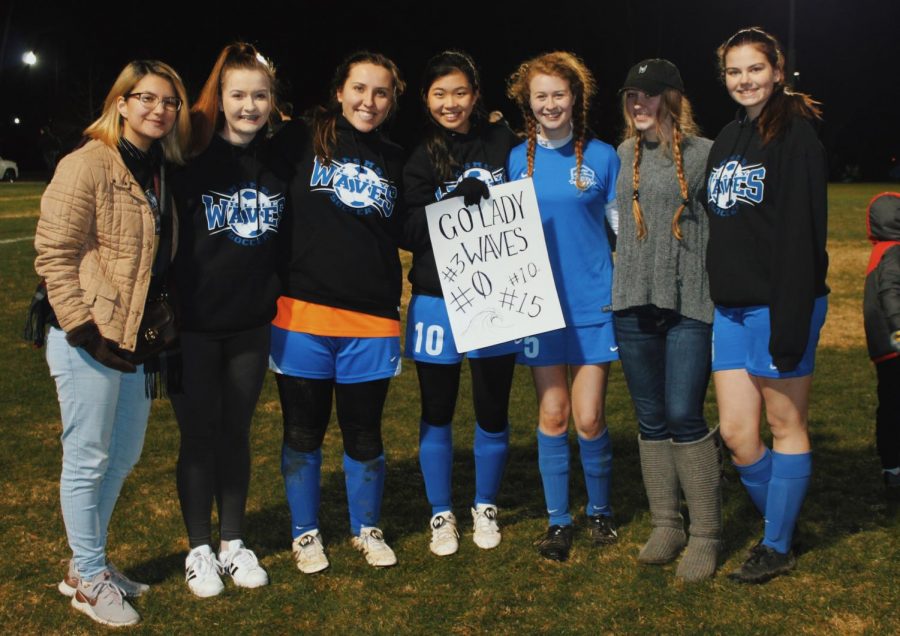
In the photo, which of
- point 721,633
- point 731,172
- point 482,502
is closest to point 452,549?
point 482,502

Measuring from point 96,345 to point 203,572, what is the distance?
1.18 m

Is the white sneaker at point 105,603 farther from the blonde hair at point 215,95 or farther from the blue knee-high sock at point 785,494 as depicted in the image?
the blue knee-high sock at point 785,494

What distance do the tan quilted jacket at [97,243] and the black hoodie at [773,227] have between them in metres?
2.26

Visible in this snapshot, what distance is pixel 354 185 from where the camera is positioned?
14.2 feet

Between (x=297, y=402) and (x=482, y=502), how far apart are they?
113 cm

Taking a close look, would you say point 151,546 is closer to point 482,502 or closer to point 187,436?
point 187,436

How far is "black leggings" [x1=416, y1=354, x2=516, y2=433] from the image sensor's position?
15.3 feet

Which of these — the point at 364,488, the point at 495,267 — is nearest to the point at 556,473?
the point at 364,488

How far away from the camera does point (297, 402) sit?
175 inches

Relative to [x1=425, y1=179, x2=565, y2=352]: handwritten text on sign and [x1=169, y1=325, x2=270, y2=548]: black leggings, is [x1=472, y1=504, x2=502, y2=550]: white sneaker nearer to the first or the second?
[x1=425, y1=179, x2=565, y2=352]: handwritten text on sign

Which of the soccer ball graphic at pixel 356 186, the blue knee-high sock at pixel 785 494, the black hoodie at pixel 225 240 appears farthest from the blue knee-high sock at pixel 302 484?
the blue knee-high sock at pixel 785 494

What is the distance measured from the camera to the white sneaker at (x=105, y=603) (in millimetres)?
4031

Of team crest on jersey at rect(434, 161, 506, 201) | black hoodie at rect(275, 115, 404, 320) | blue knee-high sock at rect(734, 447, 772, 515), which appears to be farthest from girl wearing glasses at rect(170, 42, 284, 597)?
blue knee-high sock at rect(734, 447, 772, 515)

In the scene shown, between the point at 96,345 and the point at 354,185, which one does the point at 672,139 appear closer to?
the point at 354,185
